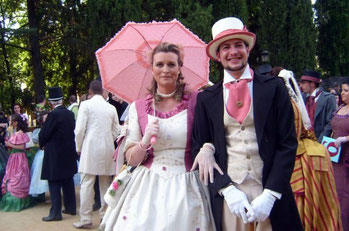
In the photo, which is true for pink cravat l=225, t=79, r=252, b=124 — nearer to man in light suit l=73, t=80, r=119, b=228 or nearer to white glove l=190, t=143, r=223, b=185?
white glove l=190, t=143, r=223, b=185

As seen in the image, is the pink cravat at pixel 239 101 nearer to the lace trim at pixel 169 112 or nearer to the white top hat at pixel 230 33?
the white top hat at pixel 230 33

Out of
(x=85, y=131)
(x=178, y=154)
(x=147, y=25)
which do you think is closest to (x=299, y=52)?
(x=85, y=131)

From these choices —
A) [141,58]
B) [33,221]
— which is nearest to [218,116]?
[141,58]

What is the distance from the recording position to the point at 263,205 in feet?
6.18

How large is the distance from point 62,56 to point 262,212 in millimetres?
14953

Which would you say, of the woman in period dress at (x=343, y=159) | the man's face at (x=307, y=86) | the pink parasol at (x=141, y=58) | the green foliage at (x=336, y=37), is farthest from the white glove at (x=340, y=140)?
the green foliage at (x=336, y=37)

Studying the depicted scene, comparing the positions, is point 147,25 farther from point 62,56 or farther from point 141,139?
point 62,56

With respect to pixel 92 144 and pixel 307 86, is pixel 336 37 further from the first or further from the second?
pixel 92 144

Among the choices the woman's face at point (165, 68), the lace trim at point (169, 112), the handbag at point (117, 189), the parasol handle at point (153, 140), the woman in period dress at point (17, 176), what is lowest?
Result: the woman in period dress at point (17, 176)

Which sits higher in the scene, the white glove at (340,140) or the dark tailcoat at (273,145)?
the dark tailcoat at (273,145)

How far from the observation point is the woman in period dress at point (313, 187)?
3.15m

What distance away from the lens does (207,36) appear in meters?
12.0

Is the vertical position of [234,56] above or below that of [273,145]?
above

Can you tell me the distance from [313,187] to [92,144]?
3.03 metres
